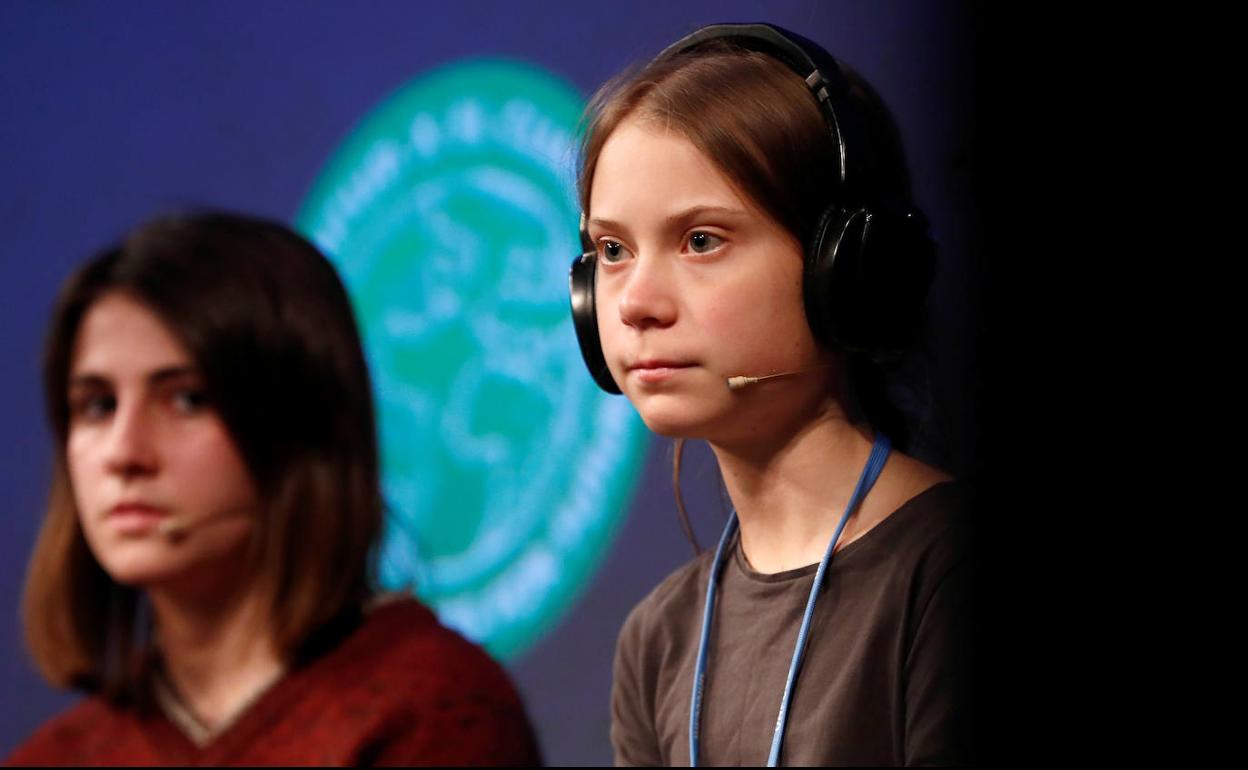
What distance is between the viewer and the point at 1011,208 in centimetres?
83

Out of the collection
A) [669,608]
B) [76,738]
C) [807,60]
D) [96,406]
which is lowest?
[76,738]

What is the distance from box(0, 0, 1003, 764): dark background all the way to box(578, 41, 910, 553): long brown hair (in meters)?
0.03

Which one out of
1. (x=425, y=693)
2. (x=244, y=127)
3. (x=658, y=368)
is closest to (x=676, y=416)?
(x=658, y=368)

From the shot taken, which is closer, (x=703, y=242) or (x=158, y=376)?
(x=703, y=242)

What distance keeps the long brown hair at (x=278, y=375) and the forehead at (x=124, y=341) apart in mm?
10

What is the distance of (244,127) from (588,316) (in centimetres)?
92

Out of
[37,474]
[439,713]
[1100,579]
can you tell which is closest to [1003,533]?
[1100,579]

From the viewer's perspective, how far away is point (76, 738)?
1.68 metres

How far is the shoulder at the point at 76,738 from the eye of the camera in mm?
1645

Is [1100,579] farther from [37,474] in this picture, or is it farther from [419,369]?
[37,474]

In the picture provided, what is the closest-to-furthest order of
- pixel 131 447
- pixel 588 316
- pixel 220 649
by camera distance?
pixel 588 316, pixel 131 447, pixel 220 649

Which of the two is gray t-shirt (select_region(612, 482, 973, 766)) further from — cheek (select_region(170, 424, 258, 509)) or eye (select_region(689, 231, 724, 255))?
cheek (select_region(170, 424, 258, 509))

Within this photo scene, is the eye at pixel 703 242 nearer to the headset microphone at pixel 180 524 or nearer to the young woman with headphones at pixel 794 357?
the young woman with headphones at pixel 794 357

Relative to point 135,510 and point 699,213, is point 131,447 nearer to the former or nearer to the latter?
point 135,510
